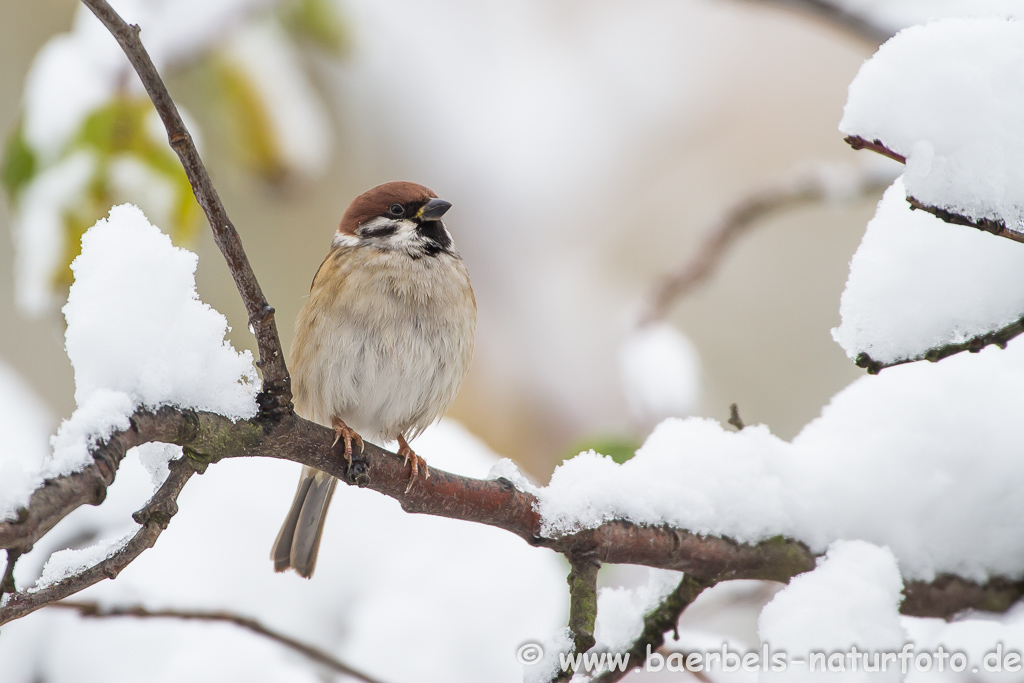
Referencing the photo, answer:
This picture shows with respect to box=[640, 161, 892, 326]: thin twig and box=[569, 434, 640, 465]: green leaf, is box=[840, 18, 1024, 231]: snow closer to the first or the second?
box=[569, 434, 640, 465]: green leaf

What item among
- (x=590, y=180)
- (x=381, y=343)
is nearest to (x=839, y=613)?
(x=381, y=343)

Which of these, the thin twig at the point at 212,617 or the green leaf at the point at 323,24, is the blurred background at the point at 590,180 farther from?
the thin twig at the point at 212,617

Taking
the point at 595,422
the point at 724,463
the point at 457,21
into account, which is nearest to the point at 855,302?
the point at 724,463

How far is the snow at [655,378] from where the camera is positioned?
2855 mm

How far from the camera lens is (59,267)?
2078mm

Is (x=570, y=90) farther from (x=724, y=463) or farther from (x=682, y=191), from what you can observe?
(x=724, y=463)

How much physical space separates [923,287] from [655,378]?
1.48 meters

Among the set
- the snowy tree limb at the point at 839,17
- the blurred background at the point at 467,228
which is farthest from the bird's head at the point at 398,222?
the snowy tree limb at the point at 839,17

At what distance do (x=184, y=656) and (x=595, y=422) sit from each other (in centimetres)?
441

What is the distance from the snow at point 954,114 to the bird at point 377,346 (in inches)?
64.4

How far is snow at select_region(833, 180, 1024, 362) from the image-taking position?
4.48ft

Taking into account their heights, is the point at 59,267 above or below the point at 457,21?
below

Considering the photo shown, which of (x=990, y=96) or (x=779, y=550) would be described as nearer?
(x=990, y=96)

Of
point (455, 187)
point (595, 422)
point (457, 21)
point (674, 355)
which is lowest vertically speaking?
point (674, 355)
